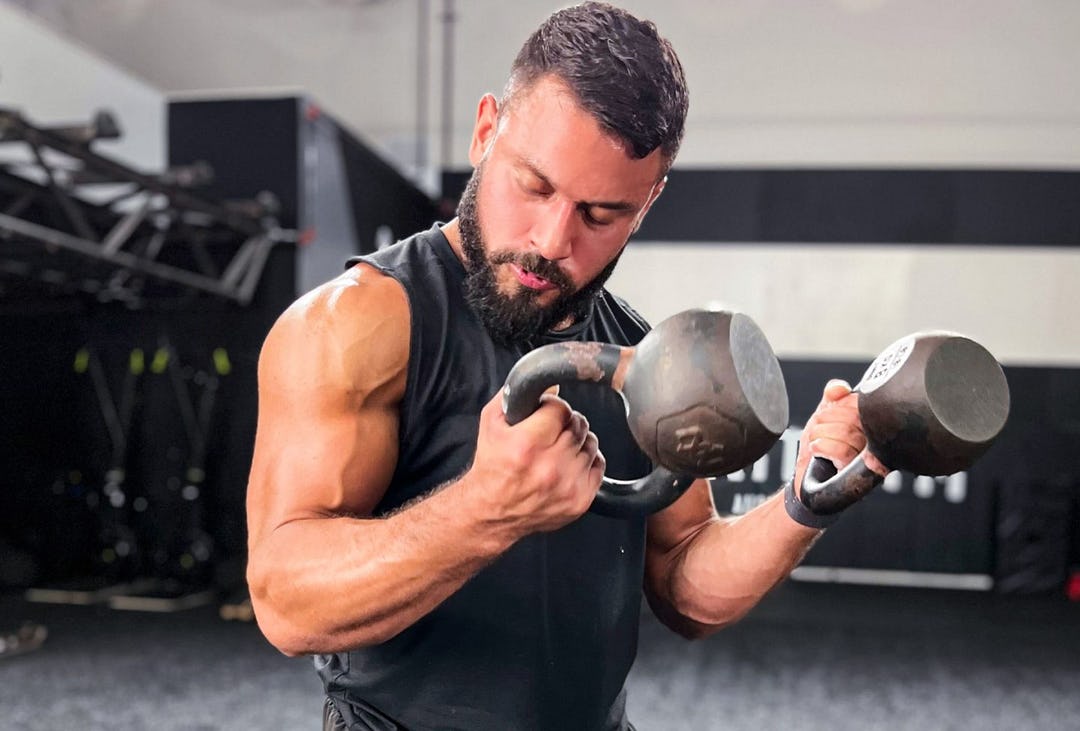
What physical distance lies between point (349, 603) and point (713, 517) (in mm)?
637

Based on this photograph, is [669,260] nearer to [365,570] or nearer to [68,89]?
[68,89]

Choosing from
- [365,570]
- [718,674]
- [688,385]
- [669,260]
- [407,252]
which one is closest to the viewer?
[688,385]

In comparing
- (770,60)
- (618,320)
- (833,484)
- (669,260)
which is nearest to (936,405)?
(833,484)

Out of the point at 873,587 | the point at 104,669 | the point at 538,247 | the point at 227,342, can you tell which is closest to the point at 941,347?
the point at 538,247

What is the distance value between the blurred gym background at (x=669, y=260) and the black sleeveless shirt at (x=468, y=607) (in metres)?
3.04

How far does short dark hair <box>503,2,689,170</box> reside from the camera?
992mm

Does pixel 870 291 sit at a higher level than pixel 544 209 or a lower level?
lower

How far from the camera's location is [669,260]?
599 cm

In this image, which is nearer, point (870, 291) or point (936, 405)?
point (936, 405)

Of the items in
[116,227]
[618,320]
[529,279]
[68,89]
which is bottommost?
[116,227]

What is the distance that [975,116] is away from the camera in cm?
570

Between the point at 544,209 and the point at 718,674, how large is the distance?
3.38 m

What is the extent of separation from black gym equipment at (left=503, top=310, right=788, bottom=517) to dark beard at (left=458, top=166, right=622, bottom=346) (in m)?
0.30

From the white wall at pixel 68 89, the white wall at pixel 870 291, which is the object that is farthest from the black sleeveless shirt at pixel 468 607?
the white wall at pixel 870 291
